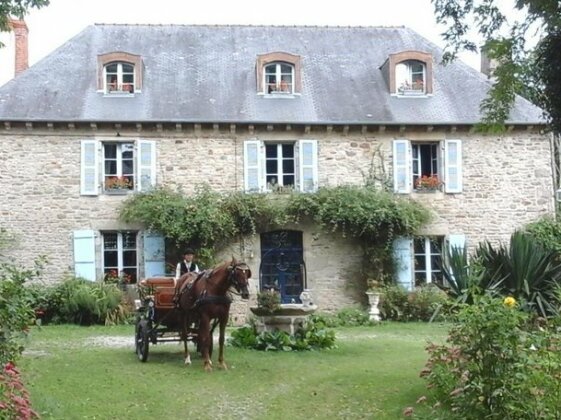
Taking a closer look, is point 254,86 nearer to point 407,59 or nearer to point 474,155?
point 407,59

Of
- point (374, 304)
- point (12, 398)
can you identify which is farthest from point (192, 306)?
point (374, 304)

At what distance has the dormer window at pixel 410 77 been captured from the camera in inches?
853

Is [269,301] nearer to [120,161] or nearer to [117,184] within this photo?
[117,184]

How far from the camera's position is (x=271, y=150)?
20672 millimetres

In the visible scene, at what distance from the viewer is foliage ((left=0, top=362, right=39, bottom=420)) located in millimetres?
5387

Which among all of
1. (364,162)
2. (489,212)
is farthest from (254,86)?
(489,212)

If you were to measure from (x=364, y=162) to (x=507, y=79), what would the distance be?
10.8m

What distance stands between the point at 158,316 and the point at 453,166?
11488 millimetres

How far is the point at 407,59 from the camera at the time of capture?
21.6m

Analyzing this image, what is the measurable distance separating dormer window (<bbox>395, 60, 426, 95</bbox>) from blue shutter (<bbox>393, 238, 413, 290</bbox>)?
4.18 m

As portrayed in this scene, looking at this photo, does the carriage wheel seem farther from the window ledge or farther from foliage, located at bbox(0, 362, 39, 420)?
the window ledge

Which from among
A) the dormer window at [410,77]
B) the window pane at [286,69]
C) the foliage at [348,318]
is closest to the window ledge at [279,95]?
the window pane at [286,69]

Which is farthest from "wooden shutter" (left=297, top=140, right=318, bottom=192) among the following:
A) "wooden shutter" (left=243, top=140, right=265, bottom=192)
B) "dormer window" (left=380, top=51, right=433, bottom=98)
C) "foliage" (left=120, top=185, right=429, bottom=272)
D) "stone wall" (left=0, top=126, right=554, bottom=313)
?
"dormer window" (left=380, top=51, right=433, bottom=98)

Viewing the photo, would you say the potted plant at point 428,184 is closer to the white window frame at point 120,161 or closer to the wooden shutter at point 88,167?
the white window frame at point 120,161
